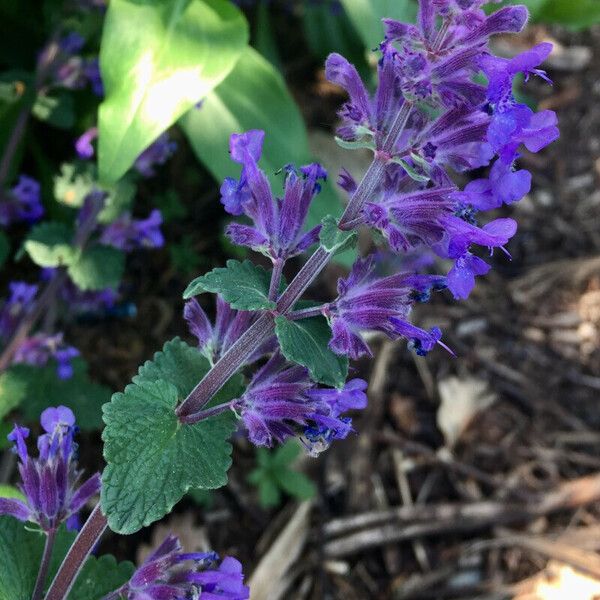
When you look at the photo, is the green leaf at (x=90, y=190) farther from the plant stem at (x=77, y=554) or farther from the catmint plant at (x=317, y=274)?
the plant stem at (x=77, y=554)

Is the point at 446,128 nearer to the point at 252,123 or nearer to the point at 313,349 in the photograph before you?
the point at 313,349

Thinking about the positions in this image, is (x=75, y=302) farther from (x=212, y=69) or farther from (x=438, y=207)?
(x=438, y=207)

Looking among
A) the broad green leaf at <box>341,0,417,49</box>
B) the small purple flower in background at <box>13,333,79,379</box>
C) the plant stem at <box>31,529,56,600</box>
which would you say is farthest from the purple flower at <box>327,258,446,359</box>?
the broad green leaf at <box>341,0,417,49</box>

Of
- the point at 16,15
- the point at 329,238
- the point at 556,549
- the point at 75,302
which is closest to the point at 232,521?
the point at 75,302

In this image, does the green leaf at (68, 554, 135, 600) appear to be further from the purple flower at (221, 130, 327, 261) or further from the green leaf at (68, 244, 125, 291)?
the green leaf at (68, 244, 125, 291)

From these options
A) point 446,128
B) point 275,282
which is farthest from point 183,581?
point 446,128
